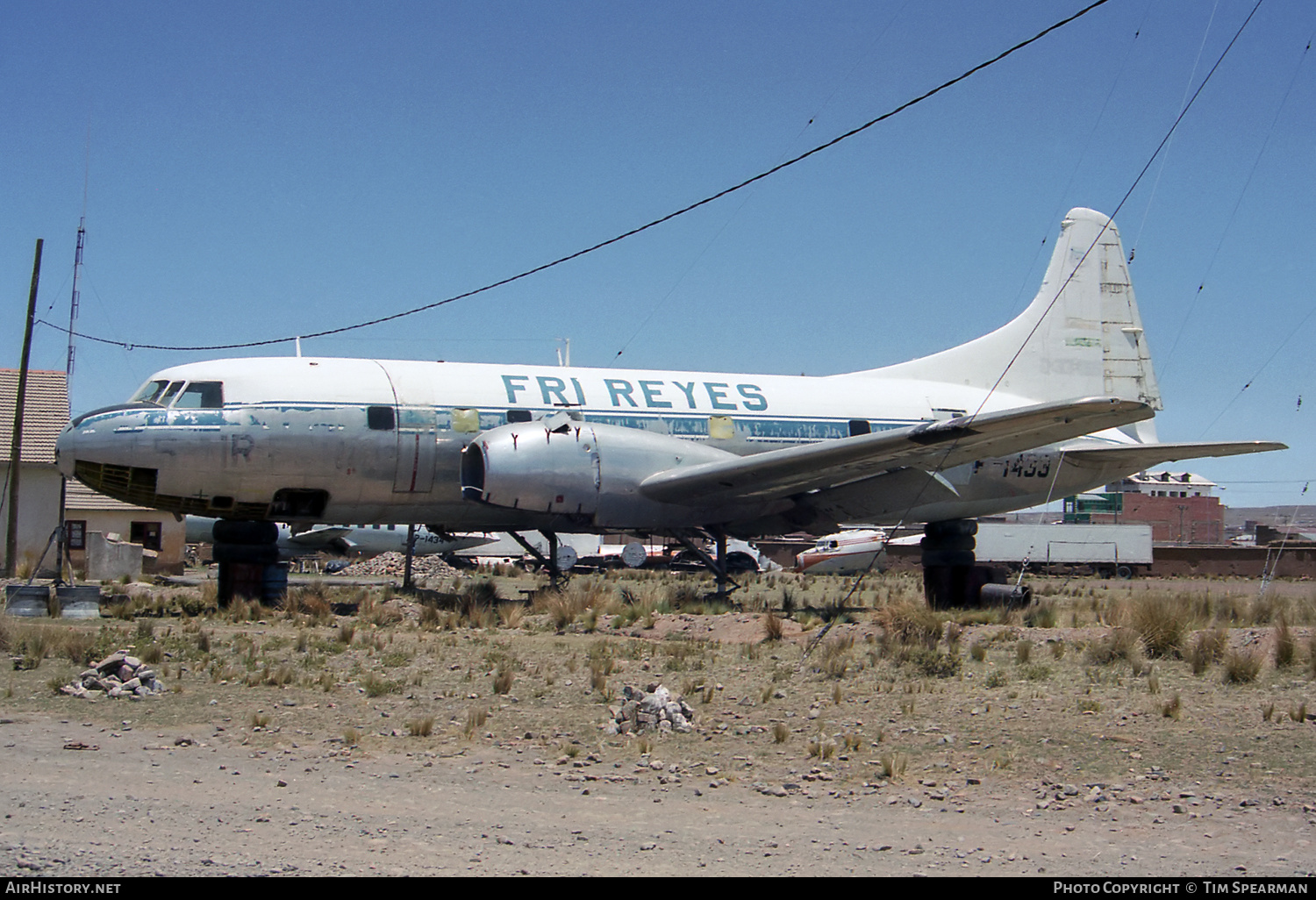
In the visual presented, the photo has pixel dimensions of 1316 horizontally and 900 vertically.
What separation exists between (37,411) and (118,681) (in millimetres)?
25871

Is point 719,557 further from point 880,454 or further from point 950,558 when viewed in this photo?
point 950,558

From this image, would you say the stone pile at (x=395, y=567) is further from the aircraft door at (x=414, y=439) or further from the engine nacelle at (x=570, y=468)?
the engine nacelle at (x=570, y=468)

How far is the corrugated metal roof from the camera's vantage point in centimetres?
3105

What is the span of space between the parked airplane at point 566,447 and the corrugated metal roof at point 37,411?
50.3ft

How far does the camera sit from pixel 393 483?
18.3 m

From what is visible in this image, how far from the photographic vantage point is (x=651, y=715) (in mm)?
9469

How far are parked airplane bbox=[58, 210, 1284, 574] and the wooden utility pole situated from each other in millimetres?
9797

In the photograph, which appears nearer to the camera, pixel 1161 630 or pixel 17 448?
pixel 1161 630

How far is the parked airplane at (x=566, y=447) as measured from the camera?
17.2 metres

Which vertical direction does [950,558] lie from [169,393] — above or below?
below

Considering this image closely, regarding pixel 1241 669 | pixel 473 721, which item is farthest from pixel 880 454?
pixel 473 721

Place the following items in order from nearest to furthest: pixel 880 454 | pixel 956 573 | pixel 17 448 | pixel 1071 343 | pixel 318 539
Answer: pixel 880 454, pixel 956 573, pixel 1071 343, pixel 17 448, pixel 318 539

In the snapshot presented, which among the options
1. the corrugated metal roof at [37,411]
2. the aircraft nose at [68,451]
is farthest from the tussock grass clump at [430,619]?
the corrugated metal roof at [37,411]
